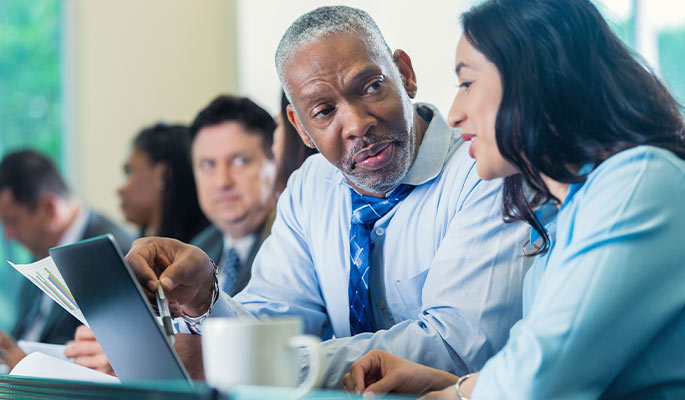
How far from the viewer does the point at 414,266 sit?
1.35 m

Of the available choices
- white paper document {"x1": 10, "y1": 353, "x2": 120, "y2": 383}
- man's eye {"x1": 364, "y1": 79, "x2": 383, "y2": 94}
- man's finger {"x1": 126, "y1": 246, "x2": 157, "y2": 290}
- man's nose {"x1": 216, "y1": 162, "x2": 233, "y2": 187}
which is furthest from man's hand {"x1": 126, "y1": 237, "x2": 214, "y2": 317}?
man's nose {"x1": 216, "y1": 162, "x2": 233, "y2": 187}

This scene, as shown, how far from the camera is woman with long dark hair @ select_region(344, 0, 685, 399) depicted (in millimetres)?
795

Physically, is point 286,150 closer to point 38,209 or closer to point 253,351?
point 253,351

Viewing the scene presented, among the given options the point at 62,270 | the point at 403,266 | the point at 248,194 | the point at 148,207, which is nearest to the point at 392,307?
the point at 403,266

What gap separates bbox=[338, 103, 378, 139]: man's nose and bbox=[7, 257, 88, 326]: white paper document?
1.66 feet

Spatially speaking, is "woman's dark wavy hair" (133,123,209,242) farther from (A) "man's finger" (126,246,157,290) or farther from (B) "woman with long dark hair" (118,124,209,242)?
(A) "man's finger" (126,246,157,290)

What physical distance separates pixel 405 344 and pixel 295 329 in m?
0.51

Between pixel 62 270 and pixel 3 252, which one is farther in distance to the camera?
pixel 3 252

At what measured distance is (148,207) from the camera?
3.15m

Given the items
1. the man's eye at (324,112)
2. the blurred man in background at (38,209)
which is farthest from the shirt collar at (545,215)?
the blurred man in background at (38,209)

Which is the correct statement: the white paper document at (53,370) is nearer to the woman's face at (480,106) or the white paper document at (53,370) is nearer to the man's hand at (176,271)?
the man's hand at (176,271)

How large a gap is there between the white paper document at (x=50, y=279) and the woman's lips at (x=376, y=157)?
0.51m

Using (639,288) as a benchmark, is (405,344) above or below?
below

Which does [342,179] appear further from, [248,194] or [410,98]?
[248,194]
